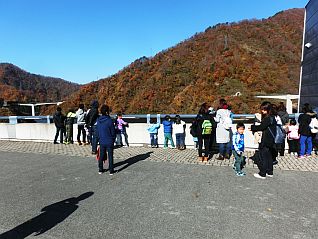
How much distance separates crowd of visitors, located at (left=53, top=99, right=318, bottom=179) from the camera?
6.49 metres

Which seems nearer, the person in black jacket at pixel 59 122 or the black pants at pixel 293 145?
the black pants at pixel 293 145

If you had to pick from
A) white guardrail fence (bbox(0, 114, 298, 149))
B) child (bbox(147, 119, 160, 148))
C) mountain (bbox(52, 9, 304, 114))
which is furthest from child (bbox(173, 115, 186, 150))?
mountain (bbox(52, 9, 304, 114))

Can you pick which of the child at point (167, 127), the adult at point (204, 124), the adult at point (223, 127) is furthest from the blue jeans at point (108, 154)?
the child at point (167, 127)

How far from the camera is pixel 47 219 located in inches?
171

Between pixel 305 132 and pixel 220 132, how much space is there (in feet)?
8.14

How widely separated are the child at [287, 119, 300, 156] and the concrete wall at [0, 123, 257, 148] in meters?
3.17

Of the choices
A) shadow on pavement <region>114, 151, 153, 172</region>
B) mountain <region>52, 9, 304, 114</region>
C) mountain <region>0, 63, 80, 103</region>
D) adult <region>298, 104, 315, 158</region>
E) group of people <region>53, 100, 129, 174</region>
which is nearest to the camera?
shadow on pavement <region>114, 151, 153, 172</region>

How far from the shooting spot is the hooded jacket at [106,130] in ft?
22.2

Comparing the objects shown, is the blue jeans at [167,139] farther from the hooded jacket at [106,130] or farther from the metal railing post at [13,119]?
the metal railing post at [13,119]

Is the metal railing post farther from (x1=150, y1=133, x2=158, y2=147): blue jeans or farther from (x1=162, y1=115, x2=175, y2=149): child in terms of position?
(x1=162, y1=115, x2=175, y2=149): child

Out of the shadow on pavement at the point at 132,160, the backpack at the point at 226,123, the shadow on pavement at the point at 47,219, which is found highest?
the backpack at the point at 226,123

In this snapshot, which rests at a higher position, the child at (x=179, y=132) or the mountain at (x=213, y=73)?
the mountain at (x=213, y=73)

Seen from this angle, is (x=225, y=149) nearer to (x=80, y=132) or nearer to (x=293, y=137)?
(x=293, y=137)

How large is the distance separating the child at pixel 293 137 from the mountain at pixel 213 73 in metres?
24.0
